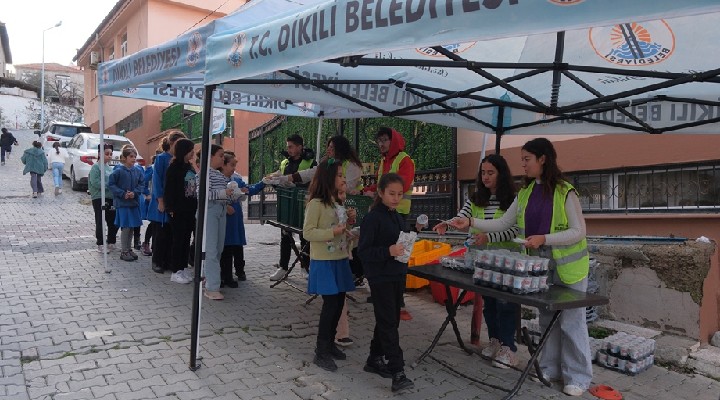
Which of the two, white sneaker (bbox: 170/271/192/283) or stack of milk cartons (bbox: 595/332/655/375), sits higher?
white sneaker (bbox: 170/271/192/283)

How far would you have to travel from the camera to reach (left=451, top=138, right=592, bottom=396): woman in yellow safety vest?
3787 millimetres

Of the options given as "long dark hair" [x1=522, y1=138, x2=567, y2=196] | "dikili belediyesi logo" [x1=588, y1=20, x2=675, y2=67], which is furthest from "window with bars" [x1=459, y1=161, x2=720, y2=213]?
"long dark hair" [x1=522, y1=138, x2=567, y2=196]

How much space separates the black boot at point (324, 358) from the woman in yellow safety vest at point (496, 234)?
1352 millimetres

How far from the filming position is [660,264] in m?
5.19

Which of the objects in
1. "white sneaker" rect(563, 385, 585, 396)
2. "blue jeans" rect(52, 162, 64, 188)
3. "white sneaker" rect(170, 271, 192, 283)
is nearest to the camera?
"white sneaker" rect(563, 385, 585, 396)

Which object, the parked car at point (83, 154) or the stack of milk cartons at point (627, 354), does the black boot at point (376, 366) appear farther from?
the parked car at point (83, 154)

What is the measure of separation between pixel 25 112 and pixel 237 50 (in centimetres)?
5487

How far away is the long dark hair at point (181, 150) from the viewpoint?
6.38m

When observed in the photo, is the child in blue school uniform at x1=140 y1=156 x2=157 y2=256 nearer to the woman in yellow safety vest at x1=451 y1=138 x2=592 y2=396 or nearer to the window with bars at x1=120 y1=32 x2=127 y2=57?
the woman in yellow safety vest at x1=451 y1=138 x2=592 y2=396

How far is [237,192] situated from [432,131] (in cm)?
401

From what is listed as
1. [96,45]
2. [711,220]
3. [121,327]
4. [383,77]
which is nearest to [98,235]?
[121,327]

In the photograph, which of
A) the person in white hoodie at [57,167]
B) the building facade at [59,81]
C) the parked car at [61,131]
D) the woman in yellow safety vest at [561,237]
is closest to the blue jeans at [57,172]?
the person in white hoodie at [57,167]

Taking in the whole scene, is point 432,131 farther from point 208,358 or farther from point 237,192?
point 208,358

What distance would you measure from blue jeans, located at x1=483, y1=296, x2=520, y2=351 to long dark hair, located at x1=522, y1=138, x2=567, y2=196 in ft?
3.50
